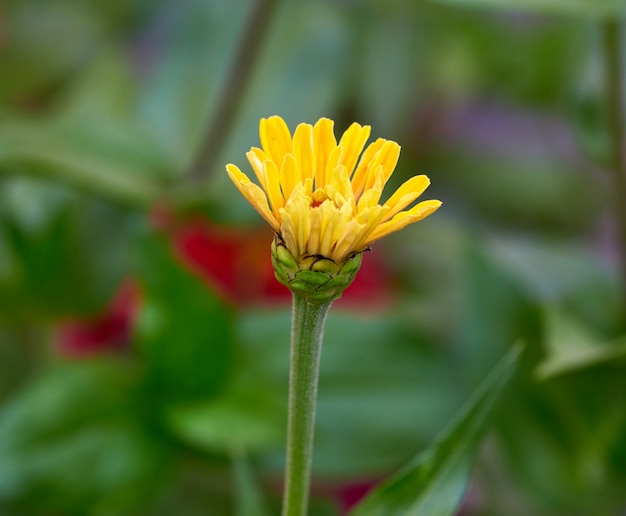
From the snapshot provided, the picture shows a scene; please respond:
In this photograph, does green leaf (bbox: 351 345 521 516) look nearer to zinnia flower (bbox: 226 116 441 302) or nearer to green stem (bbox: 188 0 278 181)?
zinnia flower (bbox: 226 116 441 302)

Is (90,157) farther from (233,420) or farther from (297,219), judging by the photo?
(297,219)

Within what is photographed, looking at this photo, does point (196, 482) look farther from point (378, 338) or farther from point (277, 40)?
point (277, 40)

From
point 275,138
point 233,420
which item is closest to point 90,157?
point 233,420

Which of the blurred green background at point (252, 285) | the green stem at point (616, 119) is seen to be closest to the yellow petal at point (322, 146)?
the blurred green background at point (252, 285)

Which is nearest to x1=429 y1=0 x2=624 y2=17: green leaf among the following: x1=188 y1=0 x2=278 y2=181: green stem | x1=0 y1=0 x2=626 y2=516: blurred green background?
x1=0 y1=0 x2=626 y2=516: blurred green background

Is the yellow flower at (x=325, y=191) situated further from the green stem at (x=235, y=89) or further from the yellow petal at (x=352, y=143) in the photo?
the green stem at (x=235, y=89)

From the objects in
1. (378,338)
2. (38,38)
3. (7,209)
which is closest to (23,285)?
(7,209)
